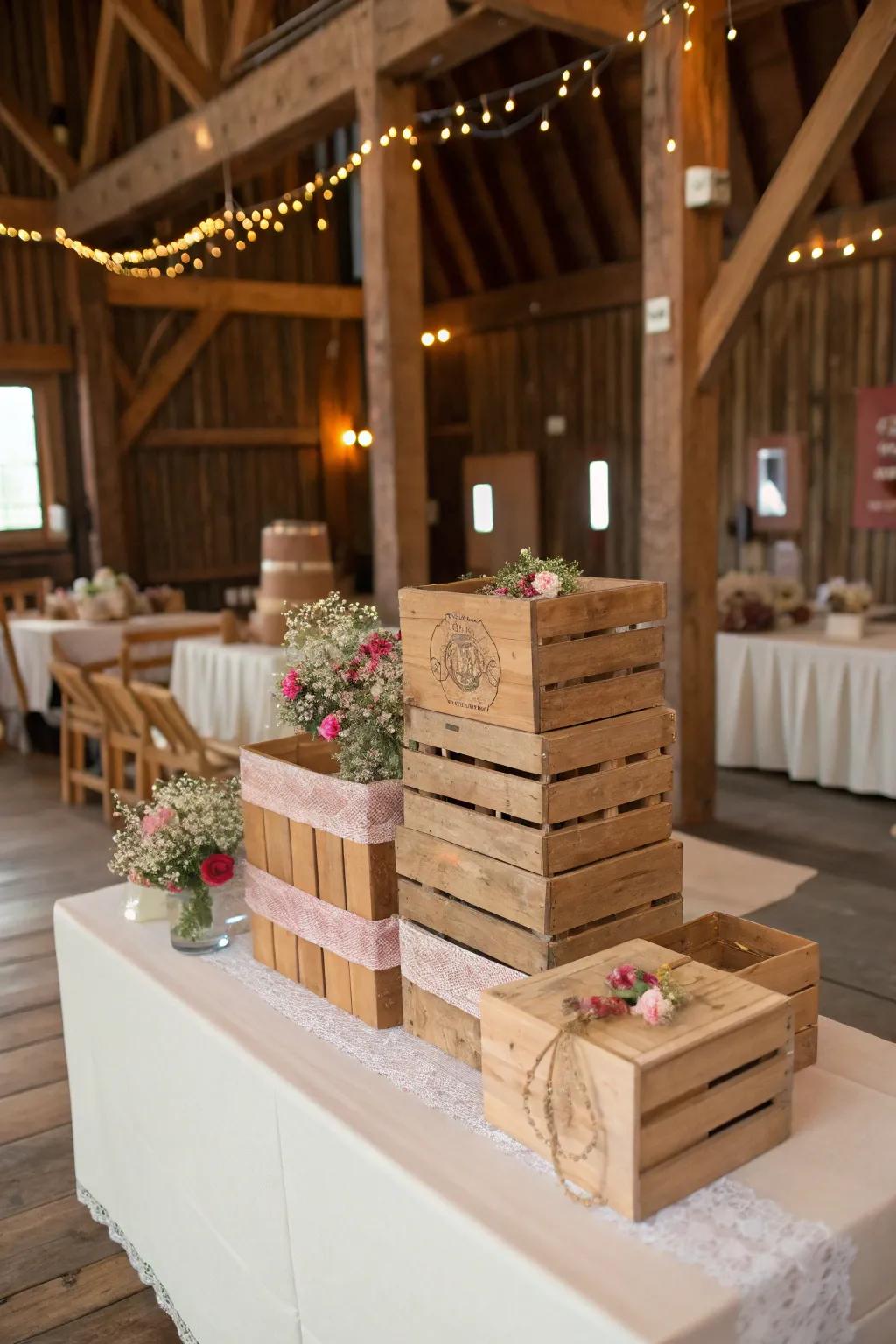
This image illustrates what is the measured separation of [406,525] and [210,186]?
12.3ft

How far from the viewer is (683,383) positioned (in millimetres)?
5172

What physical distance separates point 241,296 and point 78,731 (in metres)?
6.44

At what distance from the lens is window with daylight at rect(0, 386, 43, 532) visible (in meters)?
10.4

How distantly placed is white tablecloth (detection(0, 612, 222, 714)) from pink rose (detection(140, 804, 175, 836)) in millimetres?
5398

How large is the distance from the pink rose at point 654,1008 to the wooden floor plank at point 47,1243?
1.74 m

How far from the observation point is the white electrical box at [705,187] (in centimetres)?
500

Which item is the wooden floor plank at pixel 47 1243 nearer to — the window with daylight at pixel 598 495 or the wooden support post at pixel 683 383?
the wooden support post at pixel 683 383

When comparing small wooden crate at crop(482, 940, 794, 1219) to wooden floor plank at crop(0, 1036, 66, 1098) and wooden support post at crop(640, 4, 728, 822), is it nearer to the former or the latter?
wooden floor plank at crop(0, 1036, 66, 1098)

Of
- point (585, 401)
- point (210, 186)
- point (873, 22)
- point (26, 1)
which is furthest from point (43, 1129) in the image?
point (26, 1)

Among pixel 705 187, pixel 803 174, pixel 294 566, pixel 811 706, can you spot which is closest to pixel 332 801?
pixel 803 174

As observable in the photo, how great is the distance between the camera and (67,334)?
416 inches

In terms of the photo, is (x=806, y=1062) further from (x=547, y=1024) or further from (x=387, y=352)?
(x=387, y=352)

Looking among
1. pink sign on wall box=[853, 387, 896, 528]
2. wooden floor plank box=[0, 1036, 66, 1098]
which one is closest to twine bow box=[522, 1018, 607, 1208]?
wooden floor plank box=[0, 1036, 66, 1098]

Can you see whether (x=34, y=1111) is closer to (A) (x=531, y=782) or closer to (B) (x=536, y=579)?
(A) (x=531, y=782)
